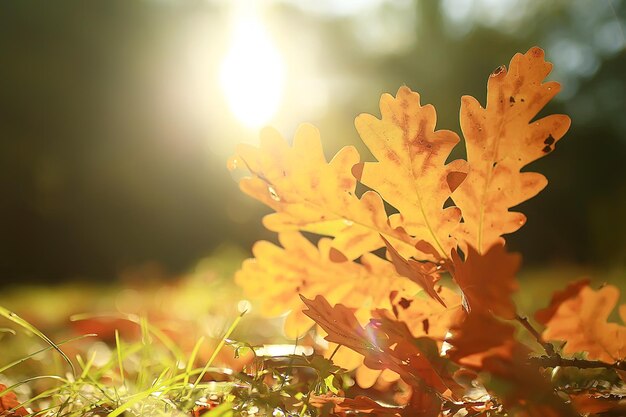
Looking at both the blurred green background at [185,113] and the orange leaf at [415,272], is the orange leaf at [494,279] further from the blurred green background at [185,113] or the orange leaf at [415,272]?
the blurred green background at [185,113]

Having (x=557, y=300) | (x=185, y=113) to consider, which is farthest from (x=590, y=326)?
(x=185, y=113)

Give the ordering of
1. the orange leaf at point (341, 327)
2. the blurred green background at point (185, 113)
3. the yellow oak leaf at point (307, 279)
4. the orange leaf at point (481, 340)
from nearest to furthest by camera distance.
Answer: the orange leaf at point (481, 340) → the orange leaf at point (341, 327) → the yellow oak leaf at point (307, 279) → the blurred green background at point (185, 113)

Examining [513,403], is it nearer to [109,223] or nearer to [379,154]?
[379,154]

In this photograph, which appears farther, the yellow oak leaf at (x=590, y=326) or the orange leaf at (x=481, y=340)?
the yellow oak leaf at (x=590, y=326)

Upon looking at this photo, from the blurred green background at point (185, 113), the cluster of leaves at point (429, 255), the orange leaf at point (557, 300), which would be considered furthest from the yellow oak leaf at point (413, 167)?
the blurred green background at point (185, 113)

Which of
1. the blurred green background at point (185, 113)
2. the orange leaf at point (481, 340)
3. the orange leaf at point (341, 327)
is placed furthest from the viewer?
the blurred green background at point (185, 113)

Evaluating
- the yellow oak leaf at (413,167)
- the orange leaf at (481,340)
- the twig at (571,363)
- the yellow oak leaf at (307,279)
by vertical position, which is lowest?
the twig at (571,363)
